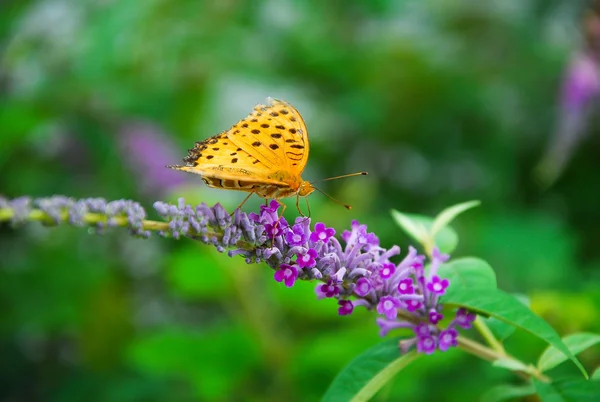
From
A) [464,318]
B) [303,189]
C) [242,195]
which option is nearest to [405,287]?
[464,318]

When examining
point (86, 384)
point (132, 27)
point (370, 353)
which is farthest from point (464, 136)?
point (370, 353)

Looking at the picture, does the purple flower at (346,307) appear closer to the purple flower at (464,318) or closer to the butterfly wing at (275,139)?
the purple flower at (464,318)

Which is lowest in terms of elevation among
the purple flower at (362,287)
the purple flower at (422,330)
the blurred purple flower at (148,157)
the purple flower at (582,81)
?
the blurred purple flower at (148,157)

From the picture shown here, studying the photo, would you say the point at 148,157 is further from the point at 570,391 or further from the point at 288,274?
the point at 570,391

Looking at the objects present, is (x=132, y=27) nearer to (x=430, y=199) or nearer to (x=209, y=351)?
(x=209, y=351)

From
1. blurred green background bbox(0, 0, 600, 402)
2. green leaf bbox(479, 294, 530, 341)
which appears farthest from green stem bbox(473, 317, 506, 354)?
blurred green background bbox(0, 0, 600, 402)

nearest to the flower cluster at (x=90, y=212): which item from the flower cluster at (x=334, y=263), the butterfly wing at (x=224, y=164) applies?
the flower cluster at (x=334, y=263)

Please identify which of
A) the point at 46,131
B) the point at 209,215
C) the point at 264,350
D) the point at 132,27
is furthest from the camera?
the point at 46,131

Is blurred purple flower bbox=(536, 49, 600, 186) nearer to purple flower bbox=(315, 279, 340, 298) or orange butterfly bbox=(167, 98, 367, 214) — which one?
orange butterfly bbox=(167, 98, 367, 214)
